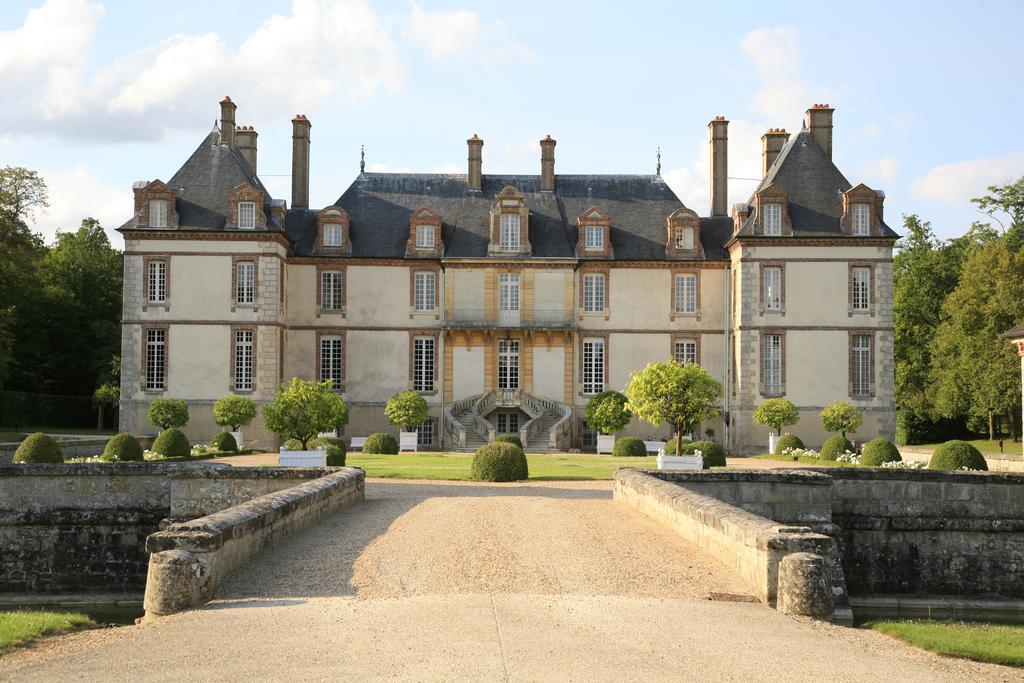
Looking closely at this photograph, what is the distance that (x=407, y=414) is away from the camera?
32.7 metres

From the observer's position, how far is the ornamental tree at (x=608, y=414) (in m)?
31.4

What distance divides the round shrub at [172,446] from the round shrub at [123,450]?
1540mm

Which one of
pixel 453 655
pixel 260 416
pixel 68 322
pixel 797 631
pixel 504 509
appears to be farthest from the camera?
pixel 68 322

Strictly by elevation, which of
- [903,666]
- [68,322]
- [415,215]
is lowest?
[903,666]

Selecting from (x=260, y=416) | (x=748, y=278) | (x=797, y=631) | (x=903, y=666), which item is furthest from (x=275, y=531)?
(x=748, y=278)

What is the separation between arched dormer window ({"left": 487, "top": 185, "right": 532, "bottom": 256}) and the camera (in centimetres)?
3462

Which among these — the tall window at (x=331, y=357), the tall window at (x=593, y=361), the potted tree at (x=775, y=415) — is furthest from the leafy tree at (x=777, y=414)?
the tall window at (x=331, y=357)

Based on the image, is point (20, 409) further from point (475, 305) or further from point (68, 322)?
point (475, 305)

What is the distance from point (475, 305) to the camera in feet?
114

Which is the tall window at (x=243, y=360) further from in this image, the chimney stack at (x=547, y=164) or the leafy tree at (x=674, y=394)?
the leafy tree at (x=674, y=394)

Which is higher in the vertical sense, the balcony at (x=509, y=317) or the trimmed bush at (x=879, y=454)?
the balcony at (x=509, y=317)

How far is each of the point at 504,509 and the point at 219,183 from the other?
74.1 ft

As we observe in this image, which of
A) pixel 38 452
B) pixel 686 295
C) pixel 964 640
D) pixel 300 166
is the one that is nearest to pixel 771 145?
pixel 686 295

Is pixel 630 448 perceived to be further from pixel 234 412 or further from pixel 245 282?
pixel 245 282
